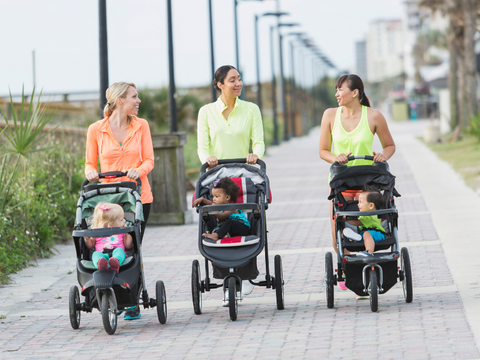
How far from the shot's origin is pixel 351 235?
5.98 metres

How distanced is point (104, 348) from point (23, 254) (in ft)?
12.5

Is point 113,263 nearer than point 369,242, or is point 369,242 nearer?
point 113,263

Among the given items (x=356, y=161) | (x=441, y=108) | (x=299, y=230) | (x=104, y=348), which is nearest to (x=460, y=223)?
(x=299, y=230)

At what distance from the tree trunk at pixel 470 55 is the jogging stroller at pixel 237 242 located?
24783 millimetres

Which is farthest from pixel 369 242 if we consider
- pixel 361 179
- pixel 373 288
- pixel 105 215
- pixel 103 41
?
pixel 103 41

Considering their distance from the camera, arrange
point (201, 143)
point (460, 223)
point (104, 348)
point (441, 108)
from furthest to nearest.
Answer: point (441, 108), point (460, 223), point (201, 143), point (104, 348)

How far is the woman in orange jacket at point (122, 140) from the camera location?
6199 millimetres

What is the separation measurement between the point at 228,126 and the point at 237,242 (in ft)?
4.01

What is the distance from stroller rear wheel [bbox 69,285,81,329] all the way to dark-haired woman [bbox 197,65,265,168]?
5.13ft

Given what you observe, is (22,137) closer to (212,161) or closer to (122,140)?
(122,140)

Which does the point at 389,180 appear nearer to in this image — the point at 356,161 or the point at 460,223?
the point at 356,161

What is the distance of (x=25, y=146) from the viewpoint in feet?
27.5

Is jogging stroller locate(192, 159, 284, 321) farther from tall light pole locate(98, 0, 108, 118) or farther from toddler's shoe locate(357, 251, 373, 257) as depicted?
tall light pole locate(98, 0, 108, 118)

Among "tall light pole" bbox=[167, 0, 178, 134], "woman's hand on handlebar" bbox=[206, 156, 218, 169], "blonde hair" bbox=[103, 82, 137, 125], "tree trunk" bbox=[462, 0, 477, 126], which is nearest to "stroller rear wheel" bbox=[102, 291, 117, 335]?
"woman's hand on handlebar" bbox=[206, 156, 218, 169]
